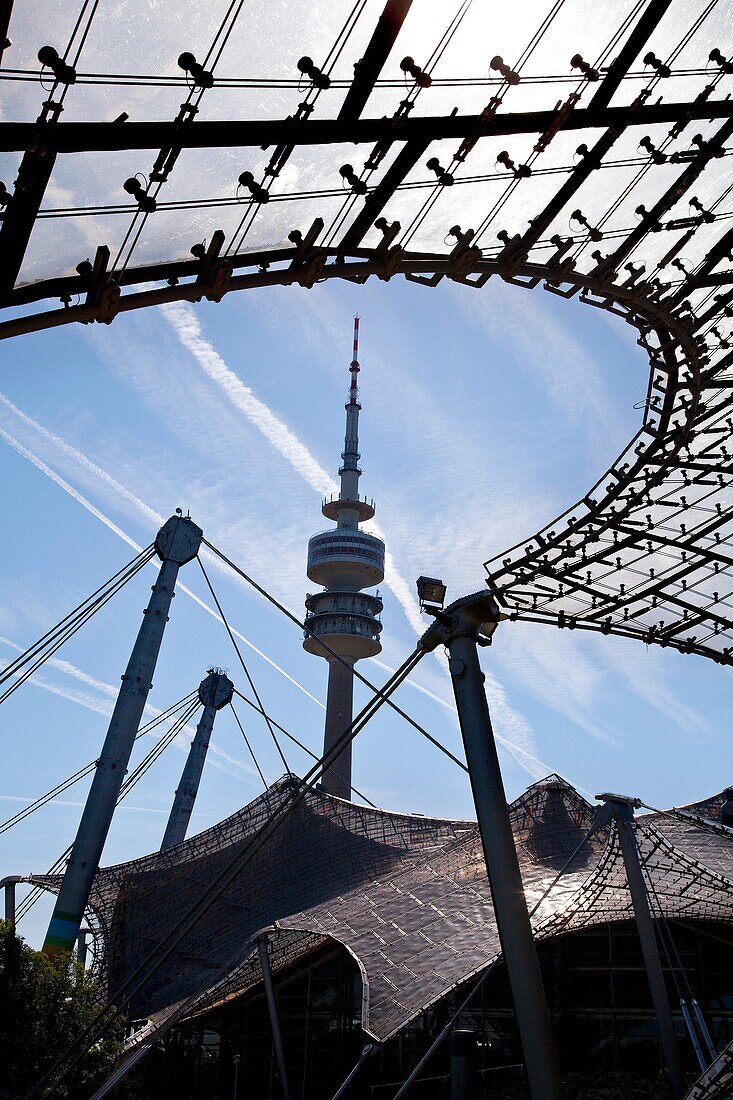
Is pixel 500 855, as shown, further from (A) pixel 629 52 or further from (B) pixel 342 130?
(A) pixel 629 52

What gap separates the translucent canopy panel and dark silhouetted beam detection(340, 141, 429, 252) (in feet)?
0.13

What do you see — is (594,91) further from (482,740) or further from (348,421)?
(348,421)

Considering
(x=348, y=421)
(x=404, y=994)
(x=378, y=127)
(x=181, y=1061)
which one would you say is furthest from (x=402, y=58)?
(x=348, y=421)

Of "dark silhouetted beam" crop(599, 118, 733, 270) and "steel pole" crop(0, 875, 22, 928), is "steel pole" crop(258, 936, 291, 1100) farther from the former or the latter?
"dark silhouetted beam" crop(599, 118, 733, 270)

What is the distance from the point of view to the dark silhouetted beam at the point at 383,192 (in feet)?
42.8

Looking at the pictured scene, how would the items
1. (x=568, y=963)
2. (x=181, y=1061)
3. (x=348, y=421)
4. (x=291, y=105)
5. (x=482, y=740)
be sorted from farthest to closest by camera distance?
1. (x=348, y=421)
2. (x=181, y=1061)
3. (x=568, y=963)
4. (x=482, y=740)
5. (x=291, y=105)

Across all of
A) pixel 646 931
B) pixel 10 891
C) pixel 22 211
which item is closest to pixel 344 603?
pixel 10 891

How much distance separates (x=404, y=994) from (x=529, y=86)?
83.8 ft

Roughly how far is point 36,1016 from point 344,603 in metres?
63.3

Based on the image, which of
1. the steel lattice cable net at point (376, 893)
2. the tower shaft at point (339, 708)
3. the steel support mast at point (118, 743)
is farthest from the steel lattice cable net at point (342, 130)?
the tower shaft at point (339, 708)

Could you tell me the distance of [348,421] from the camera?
97500mm

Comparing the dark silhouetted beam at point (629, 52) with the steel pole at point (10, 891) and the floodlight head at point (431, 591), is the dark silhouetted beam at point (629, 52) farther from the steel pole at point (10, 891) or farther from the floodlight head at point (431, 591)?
the steel pole at point (10, 891)

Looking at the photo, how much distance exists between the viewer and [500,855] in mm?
16438

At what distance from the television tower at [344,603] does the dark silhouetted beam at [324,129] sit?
243 feet
